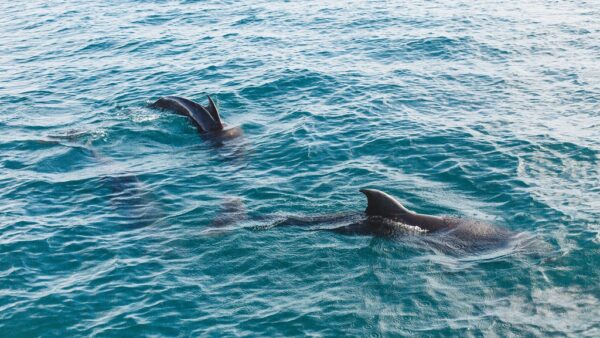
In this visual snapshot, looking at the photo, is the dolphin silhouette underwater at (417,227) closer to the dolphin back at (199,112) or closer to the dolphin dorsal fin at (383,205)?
the dolphin dorsal fin at (383,205)

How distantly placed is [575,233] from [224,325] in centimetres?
827

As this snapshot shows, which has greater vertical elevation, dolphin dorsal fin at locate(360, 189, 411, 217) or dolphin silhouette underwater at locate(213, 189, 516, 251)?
dolphin dorsal fin at locate(360, 189, 411, 217)

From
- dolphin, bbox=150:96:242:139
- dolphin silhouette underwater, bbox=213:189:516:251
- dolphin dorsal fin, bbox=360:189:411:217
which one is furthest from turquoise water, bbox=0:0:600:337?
dolphin dorsal fin, bbox=360:189:411:217

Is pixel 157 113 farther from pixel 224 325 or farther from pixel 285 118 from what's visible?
pixel 224 325

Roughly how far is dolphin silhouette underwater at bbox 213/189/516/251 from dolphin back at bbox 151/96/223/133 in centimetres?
767

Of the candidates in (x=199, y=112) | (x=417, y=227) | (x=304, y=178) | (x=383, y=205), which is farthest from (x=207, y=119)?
(x=417, y=227)

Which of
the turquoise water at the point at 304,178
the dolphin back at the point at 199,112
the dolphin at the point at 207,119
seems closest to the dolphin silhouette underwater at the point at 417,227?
the turquoise water at the point at 304,178

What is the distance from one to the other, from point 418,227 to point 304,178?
15.2 feet

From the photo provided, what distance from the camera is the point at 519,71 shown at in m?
25.8

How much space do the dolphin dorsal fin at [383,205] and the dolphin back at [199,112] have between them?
846cm

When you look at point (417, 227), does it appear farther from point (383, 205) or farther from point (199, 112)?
point (199, 112)

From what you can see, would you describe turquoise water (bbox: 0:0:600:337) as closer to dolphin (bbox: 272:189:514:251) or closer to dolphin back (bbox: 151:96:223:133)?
dolphin (bbox: 272:189:514:251)

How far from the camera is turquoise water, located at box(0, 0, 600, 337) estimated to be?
1220 cm

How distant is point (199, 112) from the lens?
21.7 m
